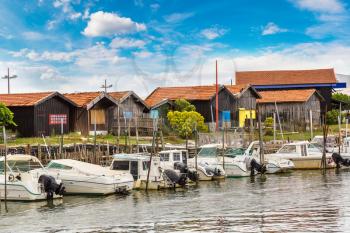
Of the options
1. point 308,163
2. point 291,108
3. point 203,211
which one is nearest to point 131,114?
point 308,163

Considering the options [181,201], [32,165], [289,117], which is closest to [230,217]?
[181,201]

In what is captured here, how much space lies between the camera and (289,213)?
2180 centimetres

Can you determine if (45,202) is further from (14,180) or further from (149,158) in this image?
(149,158)

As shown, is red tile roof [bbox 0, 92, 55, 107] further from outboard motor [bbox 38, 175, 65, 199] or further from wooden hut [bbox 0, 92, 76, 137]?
outboard motor [bbox 38, 175, 65, 199]

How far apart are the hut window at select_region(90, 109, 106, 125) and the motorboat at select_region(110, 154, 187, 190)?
65.4 feet

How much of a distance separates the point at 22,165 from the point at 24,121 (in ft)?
56.9

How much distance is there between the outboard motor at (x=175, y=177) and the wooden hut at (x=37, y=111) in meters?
17.3

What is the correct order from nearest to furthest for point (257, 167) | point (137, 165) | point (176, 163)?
1. point (137, 165)
2. point (176, 163)
3. point (257, 167)

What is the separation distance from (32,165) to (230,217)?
39.9 feet

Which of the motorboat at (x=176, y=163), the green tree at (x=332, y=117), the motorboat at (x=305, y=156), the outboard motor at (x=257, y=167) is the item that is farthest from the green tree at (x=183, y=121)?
the green tree at (x=332, y=117)

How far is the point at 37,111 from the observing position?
46188mm

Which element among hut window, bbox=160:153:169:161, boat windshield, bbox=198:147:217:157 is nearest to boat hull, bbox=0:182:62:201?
hut window, bbox=160:153:169:161

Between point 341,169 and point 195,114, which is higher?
point 195,114

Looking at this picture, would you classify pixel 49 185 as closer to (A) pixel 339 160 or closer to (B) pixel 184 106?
(A) pixel 339 160
